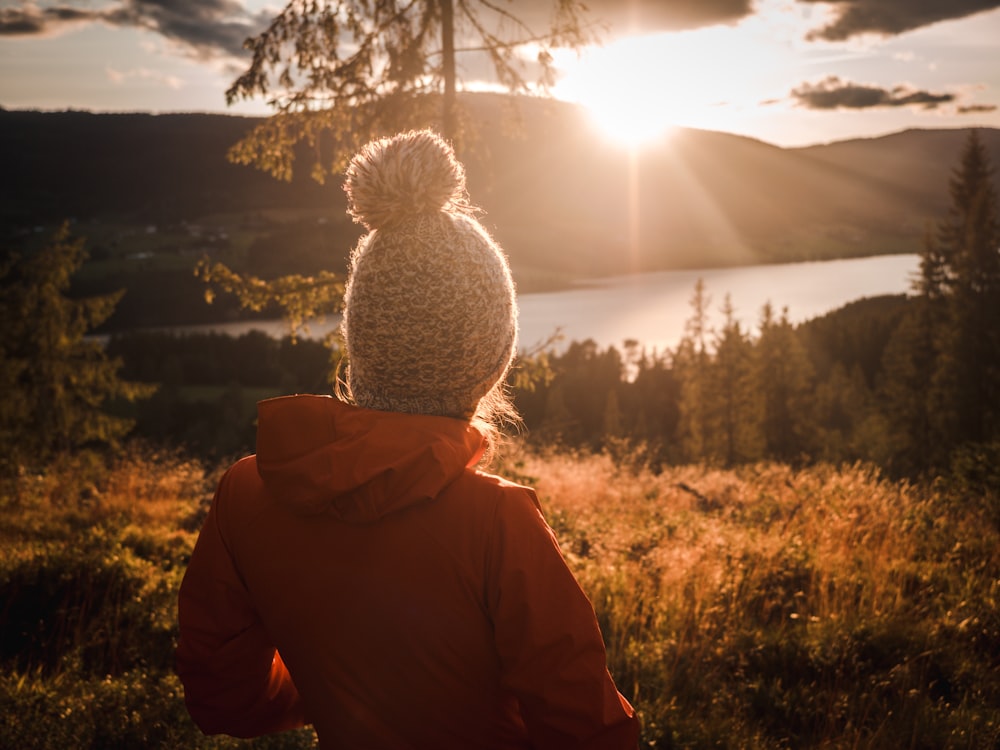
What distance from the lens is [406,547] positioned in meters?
1.23

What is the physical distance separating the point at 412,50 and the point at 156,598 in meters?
5.87

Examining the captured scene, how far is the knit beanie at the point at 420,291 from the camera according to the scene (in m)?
1.40

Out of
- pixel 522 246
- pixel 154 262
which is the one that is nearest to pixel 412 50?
pixel 154 262

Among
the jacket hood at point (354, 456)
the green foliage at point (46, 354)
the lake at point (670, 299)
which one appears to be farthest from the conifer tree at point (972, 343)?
the green foliage at point (46, 354)

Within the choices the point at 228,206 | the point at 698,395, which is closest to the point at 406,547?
the point at 698,395

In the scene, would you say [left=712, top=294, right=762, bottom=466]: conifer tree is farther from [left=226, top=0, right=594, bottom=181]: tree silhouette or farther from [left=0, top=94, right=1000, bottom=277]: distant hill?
[left=0, top=94, right=1000, bottom=277]: distant hill

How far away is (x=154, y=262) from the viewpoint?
101875 mm

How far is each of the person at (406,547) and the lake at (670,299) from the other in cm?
5875

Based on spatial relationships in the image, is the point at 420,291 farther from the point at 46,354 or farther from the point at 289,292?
the point at 46,354

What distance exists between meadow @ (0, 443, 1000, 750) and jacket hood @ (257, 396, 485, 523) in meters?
2.70

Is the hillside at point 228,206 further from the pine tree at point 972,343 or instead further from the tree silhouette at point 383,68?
the tree silhouette at point 383,68

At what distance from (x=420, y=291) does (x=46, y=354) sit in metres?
28.1

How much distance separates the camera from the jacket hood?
1.20 metres

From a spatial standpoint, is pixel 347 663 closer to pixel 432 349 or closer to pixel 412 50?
pixel 432 349
